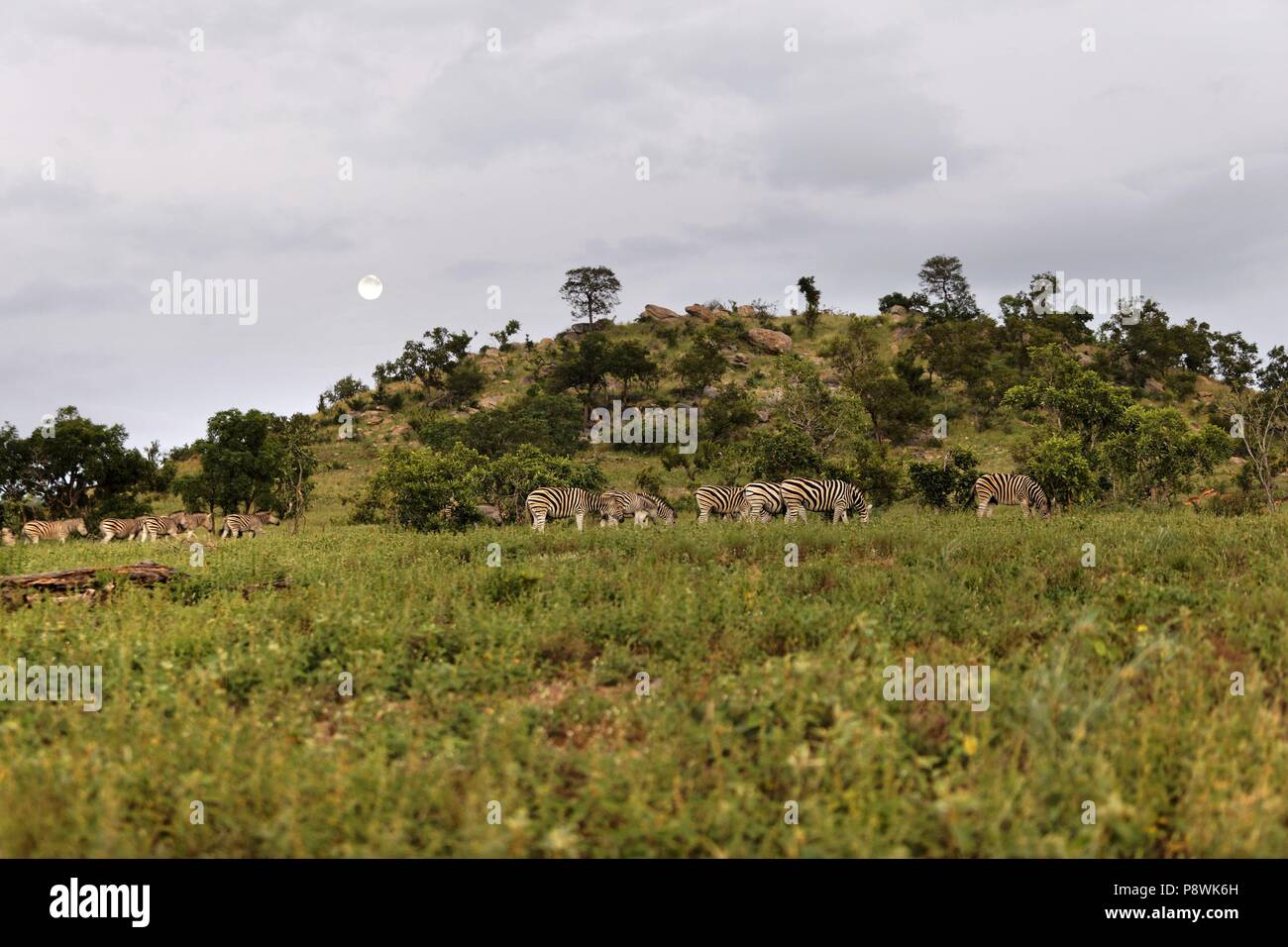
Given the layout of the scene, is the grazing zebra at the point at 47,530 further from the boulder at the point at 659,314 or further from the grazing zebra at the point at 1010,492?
the boulder at the point at 659,314

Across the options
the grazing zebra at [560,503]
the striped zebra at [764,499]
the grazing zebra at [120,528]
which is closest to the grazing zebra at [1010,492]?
the striped zebra at [764,499]

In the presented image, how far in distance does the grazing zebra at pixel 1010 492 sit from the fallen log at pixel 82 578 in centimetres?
2060

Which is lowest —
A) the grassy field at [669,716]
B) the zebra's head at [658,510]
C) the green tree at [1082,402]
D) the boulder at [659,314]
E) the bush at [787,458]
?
the grassy field at [669,716]

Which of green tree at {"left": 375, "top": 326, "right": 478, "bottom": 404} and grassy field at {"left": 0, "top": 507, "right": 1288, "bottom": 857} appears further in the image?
green tree at {"left": 375, "top": 326, "right": 478, "bottom": 404}

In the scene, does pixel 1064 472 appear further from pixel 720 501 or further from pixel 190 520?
pixel 190 520

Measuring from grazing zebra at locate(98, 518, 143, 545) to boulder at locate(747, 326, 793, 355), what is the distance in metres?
62.4

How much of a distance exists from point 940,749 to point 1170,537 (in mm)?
8735

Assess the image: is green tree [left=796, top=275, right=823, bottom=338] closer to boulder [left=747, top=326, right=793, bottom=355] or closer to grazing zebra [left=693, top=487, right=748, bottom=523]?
boulder [left=747, top=326, right=793, bottom=355]

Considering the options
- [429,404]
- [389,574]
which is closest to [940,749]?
[389,574]

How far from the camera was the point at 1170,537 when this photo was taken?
1212cm

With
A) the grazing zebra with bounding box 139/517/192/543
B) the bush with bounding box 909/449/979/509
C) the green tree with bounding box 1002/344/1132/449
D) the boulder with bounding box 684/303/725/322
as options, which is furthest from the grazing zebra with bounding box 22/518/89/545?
the boulder with bounding box 684/303/725/322

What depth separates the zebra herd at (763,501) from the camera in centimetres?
2212

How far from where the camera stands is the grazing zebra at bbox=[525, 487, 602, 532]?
2570 cm
